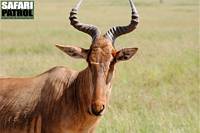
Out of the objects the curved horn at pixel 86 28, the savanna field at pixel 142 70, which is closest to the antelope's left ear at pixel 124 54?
the curved horn at pixel 86 28

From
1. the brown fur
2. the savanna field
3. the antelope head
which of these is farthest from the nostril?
the savanna field

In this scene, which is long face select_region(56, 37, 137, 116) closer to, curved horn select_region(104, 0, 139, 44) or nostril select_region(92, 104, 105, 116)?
nostril select_region(92, 104, 105, 116)

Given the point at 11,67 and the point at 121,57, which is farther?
the point at 11,67

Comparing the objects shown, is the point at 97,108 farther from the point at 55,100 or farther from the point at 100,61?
the point at 55,100

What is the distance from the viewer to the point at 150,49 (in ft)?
88.0

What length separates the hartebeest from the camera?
7.59 m

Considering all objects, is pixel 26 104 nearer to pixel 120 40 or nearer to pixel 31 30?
pixel 120 40

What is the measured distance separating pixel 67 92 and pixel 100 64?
47.0 inches

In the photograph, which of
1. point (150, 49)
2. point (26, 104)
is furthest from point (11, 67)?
point (26, 104)

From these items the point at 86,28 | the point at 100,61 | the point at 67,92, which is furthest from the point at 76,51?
the point at 67,92

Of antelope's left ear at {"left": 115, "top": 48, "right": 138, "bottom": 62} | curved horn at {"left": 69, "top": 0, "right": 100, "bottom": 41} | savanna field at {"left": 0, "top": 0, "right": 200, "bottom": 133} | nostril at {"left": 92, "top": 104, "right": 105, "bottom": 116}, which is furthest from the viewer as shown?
savanna field at {"left": 0, "top": 0, "right": 200, "bottom": 133}

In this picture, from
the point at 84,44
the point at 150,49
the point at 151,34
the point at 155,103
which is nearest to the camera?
the point at 155,103

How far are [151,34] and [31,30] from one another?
6.88 m

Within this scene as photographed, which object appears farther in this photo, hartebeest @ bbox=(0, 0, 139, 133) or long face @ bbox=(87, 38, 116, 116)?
hartebeest @ bbox=(0, 0, 139, 133)
